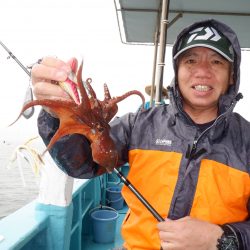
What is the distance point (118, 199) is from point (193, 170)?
14.0 ft

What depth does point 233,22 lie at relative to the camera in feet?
17.5

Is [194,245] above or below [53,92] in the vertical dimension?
below

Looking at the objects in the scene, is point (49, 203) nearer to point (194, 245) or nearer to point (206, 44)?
point (194, 245)

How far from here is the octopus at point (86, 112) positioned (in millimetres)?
1515

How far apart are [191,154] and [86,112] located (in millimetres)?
906

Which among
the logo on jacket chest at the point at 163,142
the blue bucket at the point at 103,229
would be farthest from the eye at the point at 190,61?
the blue bucket at the point at 103,229

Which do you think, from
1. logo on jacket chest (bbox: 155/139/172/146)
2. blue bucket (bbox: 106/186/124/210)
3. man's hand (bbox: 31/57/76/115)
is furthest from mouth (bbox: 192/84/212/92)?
blue bucket (bbox: 106/186/124/210)

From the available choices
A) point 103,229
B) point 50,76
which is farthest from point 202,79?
point 103,229

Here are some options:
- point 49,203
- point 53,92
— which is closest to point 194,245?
point 53,92

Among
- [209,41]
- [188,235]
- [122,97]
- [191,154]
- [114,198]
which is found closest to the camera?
[122,97]

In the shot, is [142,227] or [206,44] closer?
[142,227]

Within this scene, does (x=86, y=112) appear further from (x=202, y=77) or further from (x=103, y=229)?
(x=103, y=229)

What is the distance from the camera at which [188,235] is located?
5.90 ft

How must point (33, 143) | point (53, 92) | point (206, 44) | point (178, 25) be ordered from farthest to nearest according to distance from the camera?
point (178, 25) → point (33, 143) → point (206, 44) → point (53, 92)
